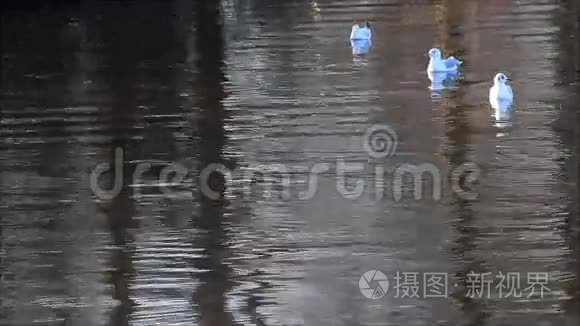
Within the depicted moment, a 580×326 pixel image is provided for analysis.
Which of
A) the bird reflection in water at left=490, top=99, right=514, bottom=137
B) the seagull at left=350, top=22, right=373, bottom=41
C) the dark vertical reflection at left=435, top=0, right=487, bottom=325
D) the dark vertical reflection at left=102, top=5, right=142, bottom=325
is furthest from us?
the seagull at left=350, top=22, right=373, bottom=41

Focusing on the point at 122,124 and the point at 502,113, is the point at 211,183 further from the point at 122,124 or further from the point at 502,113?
the point at 502,113

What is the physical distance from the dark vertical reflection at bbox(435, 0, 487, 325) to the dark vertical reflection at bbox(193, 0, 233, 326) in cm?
56

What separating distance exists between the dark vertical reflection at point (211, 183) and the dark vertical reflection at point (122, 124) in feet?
0.64

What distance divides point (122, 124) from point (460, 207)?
1.64 meters

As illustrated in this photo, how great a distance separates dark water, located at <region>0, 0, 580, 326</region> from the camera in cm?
241

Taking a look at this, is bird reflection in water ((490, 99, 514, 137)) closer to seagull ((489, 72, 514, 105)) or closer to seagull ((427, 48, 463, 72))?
seagull ((489, 72, 514, 105))

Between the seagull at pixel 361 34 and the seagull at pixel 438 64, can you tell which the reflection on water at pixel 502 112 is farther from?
the seagull at pixel 361 34

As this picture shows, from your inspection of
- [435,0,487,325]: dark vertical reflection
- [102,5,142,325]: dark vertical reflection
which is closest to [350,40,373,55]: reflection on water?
[435,0,487,325]: dark vertical reflection

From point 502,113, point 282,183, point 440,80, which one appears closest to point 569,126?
point 502,113

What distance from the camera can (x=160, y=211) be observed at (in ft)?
9.95

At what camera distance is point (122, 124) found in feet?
13.1

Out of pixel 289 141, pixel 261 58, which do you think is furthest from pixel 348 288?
pixel 261 58

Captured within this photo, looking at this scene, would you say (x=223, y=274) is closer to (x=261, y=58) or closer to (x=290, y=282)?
(x=290, y=282)

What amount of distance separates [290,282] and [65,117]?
78.6 inches
